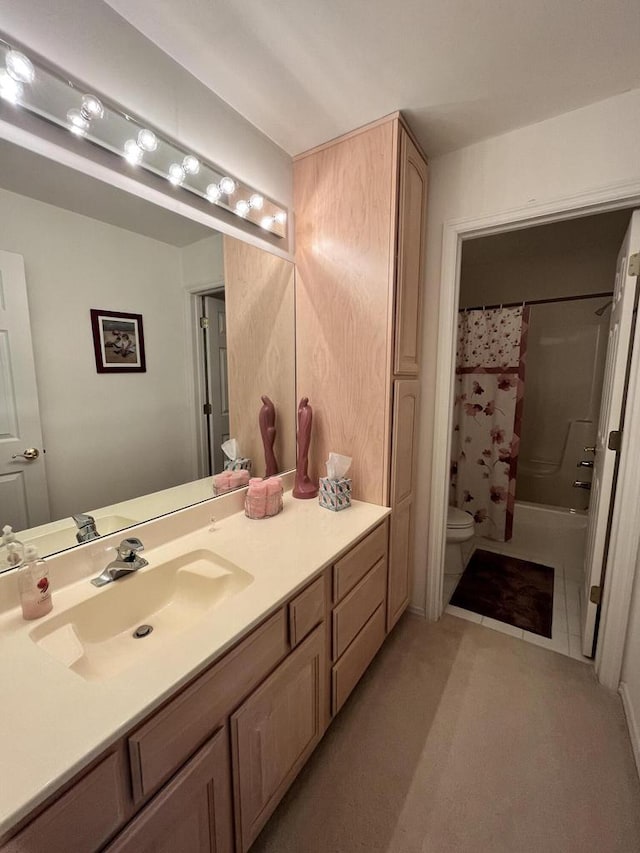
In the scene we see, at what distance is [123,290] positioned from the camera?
1.18 meters

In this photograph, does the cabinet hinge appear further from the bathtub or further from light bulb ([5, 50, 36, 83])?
light bulb ([5, 50, 36, 83])

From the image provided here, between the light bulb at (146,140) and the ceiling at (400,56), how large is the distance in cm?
29

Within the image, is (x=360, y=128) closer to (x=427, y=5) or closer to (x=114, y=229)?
(x=427, y=5)

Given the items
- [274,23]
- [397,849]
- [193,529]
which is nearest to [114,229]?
[274,23]

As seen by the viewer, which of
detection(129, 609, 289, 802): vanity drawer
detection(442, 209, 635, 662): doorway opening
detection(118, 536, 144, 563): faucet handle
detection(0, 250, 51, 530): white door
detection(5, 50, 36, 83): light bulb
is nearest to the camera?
detection(129, 609, 289, 802): vanity drawer

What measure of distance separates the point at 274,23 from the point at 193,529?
5.37 feet

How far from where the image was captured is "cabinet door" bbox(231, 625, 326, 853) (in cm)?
92

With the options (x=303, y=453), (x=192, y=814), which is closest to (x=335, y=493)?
(x=303, y=453)

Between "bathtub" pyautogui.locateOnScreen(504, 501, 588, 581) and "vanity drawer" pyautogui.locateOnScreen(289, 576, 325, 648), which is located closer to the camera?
"vanity drawer" pyautogui.locateOnScreen(289, 576, 325, 648)

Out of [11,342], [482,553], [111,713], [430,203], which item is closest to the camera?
[111,713]

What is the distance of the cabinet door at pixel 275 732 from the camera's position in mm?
919

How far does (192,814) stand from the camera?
2.58 feet

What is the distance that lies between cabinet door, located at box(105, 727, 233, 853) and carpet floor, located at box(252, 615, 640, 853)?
380mm

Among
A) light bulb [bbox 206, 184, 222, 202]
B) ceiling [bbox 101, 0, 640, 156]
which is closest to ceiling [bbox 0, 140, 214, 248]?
light bulb [bbox 206, 184, 222, 202]
